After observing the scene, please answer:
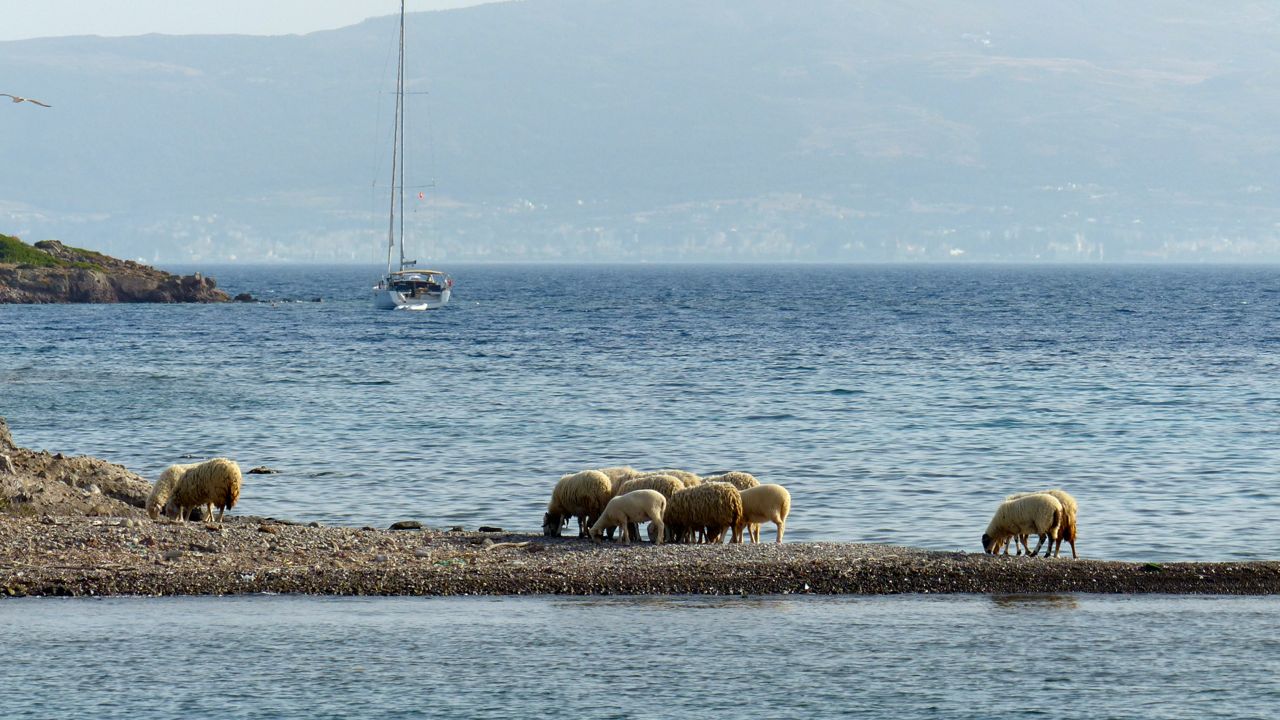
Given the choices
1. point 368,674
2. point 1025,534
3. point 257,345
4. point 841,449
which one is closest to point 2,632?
point 368,674

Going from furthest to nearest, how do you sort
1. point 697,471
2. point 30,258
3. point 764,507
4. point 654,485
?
point 30,258, point 697,471, point 654,485, point 764,507

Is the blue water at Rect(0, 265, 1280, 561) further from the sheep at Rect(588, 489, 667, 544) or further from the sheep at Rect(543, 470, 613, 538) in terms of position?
the sheep at Rect(588, 489, 667, 544)

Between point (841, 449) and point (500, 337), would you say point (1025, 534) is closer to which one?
point (841, 449)

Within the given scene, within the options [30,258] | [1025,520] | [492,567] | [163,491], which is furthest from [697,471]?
[30,258]

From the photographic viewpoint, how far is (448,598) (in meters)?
21.8

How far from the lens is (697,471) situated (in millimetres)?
35781

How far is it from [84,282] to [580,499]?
115456mm

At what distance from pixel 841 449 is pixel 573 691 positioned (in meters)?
23.4

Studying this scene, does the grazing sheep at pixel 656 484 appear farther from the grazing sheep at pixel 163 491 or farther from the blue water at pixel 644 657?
the grazing sheep at pixel 163 491

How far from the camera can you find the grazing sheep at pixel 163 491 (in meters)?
28.0

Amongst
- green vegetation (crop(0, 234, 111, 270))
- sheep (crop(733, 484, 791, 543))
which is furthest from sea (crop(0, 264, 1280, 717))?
green vegetation (crop(0, 234, 111, 270))

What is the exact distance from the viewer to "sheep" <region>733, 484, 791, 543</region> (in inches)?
1024

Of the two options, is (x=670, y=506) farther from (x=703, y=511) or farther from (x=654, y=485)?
(x=654, y=485)

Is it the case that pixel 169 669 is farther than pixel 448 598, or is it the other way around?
pixel 448 598
